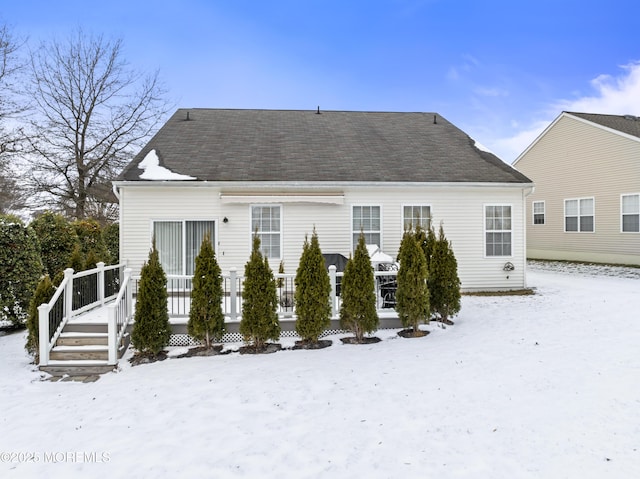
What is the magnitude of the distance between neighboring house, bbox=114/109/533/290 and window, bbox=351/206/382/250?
0.03 m

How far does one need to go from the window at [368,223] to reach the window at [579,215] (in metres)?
12.2

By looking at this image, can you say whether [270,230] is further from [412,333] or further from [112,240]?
[112,240]

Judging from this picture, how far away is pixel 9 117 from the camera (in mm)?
16625

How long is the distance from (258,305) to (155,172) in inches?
227

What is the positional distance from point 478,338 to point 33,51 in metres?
22.6

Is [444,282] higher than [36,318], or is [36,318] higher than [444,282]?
[444,282]

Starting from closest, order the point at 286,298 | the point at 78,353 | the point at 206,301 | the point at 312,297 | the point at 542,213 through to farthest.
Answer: the point at 78,353 < the point at 206,301 < the point at 312,297 < the point at 286,298 < the point at 542,213

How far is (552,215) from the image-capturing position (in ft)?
60.4

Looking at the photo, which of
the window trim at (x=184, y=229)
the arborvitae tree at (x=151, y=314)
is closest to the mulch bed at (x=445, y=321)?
the arborvitae tree at (x=151, y=314)

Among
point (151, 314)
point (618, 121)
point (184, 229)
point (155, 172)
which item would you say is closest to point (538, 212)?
point (618, 121)

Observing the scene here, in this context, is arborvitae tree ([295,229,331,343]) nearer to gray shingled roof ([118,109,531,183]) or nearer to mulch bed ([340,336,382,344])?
mulch bed ([340,336,382,344])

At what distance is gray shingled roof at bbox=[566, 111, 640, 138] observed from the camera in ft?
52.1

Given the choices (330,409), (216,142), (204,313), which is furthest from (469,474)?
(216,142)

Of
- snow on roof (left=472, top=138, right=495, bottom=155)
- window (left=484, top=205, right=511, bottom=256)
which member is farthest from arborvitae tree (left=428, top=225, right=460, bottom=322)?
snow on roof (left=472, top=138, right=495, bottom=155)
